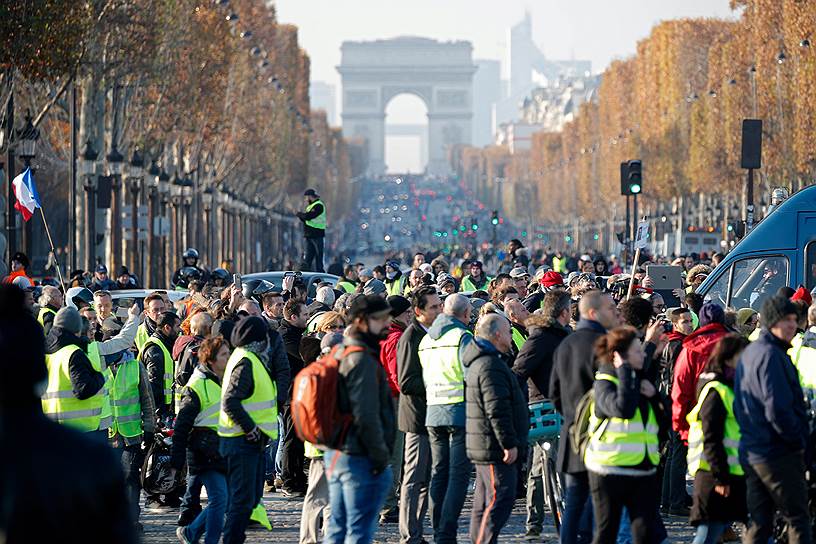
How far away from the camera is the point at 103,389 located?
1222cm

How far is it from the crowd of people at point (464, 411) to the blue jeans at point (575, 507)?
11 mm

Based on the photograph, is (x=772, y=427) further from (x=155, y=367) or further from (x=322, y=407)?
(x=155, y=367)

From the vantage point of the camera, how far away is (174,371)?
1407 cm

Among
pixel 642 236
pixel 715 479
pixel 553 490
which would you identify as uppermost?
pixel 642 236

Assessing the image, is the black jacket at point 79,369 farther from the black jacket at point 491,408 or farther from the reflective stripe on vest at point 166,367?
the black jacket at point 491,408

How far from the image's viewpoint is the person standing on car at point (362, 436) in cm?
917

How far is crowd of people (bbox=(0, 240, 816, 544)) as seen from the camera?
934 cm

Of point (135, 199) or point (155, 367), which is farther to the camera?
point (135, 199)

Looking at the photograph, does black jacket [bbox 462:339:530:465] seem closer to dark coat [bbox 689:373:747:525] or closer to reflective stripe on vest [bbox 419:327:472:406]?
reflective stripe on vest [bbox 419:327:472:406]

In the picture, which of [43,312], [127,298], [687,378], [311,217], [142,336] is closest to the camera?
[687,378]

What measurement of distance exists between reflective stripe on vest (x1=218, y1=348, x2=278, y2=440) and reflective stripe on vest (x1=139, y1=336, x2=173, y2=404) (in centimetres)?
292

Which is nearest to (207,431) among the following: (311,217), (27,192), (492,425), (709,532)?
(492,425)

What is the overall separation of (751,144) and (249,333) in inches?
896

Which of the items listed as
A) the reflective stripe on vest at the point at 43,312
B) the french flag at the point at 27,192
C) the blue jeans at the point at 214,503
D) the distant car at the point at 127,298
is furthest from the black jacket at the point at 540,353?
the french flag at the point at 27,192
